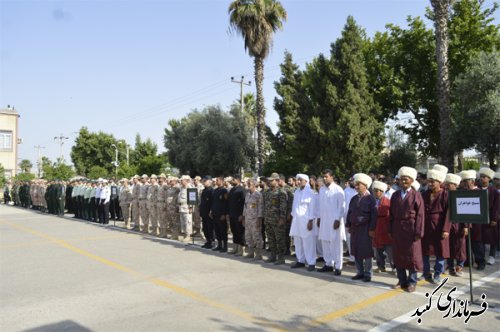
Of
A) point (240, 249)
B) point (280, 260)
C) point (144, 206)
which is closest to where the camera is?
point (280, 260)

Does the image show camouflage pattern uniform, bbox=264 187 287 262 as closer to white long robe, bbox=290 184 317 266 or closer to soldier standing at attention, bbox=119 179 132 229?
white long robe, bbox=290 184 317 266

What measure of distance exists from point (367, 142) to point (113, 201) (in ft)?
40.9

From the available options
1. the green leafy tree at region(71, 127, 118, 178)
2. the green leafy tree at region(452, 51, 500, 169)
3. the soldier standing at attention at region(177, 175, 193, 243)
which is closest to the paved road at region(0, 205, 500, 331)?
the soldier standing at attention at region(177, 175, 193, 243)

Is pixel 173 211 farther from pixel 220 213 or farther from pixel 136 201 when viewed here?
pixel 220 213

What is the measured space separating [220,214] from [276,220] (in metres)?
2.10

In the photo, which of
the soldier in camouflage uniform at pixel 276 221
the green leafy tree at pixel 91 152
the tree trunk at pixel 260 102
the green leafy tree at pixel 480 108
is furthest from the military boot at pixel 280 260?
the green leafy tree at pixel 91 152

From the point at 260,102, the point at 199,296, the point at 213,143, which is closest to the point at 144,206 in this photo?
the point at 199,296

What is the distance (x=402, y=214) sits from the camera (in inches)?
268

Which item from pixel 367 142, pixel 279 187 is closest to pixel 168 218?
pixel 279 187

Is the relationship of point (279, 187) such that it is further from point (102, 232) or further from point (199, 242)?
point (102, 232)

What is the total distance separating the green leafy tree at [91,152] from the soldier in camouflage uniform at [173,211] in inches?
1905

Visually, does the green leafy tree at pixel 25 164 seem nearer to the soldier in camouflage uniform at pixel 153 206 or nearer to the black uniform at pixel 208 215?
the soldier in camouflage uniform at pixel 153 206

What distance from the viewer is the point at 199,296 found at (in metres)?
6.59

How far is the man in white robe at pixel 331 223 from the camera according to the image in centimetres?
812
